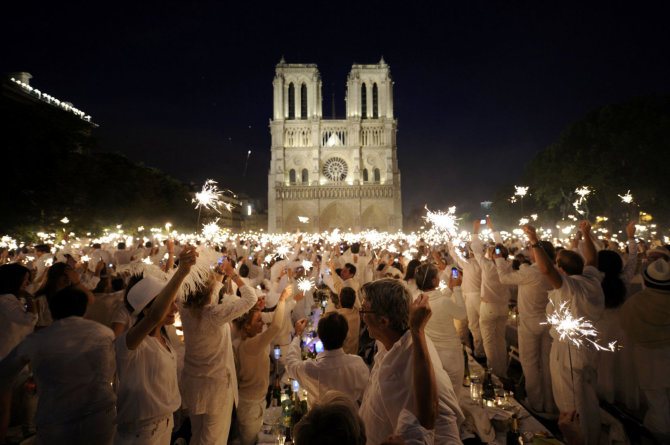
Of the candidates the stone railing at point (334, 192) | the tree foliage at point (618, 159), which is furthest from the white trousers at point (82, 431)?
the stone railing at point (334, 192)

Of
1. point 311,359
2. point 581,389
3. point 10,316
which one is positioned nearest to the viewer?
point 311,359

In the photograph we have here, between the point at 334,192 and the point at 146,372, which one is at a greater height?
the point at 334,192

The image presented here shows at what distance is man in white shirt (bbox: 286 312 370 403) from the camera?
244 cm

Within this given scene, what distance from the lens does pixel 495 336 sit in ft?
19.4

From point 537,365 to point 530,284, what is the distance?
1.06m

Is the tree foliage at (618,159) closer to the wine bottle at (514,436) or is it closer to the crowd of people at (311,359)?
the crowd of people at (311,359)

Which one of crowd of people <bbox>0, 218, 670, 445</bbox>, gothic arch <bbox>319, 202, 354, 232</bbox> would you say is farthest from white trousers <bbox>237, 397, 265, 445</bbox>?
gothic arch <bbox>319, 202, 354, 232</bbox>

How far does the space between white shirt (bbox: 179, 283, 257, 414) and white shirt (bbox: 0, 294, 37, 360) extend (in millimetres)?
1757

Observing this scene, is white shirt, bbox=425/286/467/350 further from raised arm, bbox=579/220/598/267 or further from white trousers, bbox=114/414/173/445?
white trousers, bbox=114/414/173/445

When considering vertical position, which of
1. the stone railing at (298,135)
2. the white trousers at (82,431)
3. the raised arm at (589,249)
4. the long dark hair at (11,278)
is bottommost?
the white trousers at (82,431)

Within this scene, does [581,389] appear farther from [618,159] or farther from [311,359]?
[618,159]

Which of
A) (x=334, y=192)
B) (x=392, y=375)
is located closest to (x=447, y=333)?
(x=392, y=375)

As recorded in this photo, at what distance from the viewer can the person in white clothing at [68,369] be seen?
8.20 ft

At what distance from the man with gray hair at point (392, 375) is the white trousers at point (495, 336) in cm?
455
